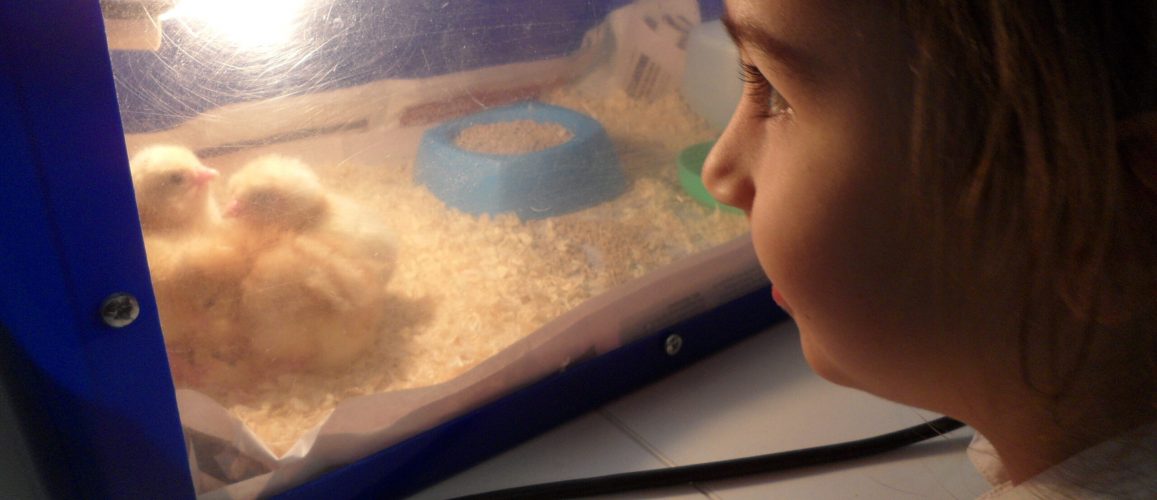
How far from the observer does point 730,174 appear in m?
0.40

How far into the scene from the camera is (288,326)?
0.51 meters

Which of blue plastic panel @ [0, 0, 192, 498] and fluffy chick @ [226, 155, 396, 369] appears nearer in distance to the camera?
blue plastic panel @ [0, 0, 192, 498]

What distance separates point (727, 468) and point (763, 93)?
265 millimetres

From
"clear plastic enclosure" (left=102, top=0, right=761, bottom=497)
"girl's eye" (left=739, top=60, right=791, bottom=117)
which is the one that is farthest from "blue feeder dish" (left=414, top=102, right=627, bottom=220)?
"girl's eye" (left=739, top=60, right=791, bottom=117)

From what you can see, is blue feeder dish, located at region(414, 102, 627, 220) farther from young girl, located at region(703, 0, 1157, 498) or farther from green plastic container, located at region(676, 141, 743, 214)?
young girl, located at region(703, 0, 1157, 498)

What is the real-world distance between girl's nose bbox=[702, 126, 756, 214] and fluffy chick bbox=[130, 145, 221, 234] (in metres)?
0.25

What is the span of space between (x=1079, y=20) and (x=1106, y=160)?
0.05 metres

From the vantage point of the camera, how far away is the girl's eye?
1.21 ft

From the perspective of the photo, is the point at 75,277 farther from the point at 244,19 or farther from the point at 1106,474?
the point at 1106,474

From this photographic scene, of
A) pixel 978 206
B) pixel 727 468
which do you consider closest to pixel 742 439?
pixel 727 468

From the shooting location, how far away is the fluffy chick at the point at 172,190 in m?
0.41

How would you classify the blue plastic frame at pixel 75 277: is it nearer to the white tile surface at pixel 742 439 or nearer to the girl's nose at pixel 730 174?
the white tile surface at pixel 742 439

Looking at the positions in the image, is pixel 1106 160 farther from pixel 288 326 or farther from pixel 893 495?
pixel 288 326

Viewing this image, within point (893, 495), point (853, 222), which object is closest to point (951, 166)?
point (853, 222)
